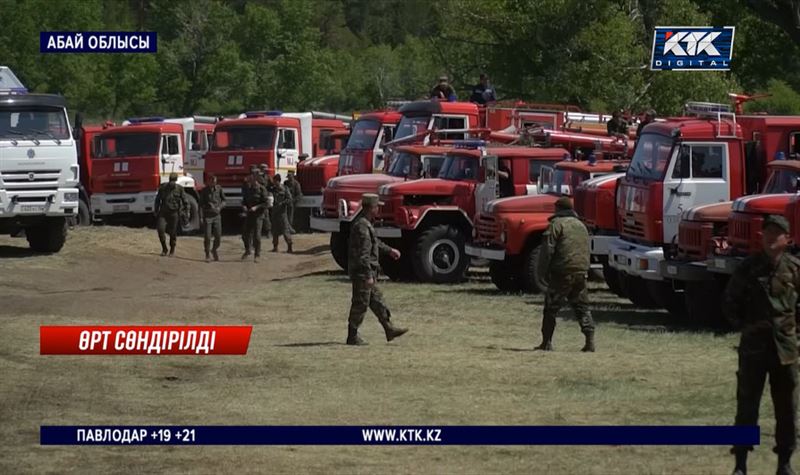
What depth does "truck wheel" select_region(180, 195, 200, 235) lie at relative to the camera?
4125 cm

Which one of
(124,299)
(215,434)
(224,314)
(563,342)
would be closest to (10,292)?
(124,299)

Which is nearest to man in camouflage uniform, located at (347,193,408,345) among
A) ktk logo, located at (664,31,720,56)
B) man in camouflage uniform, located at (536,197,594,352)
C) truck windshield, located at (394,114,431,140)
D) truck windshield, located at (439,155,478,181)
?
man in camouflage uniform, located at (536,197,594,352)

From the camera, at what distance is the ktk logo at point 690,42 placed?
23.3 meters

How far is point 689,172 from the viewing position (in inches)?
867

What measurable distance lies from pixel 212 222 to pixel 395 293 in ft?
29.0

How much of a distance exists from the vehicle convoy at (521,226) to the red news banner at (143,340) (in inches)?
223

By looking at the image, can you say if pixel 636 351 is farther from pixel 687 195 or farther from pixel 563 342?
pixel 687 195

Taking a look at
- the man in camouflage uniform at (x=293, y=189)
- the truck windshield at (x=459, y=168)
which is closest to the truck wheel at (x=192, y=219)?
the man in camouflage uniform at (x=293, y=189)

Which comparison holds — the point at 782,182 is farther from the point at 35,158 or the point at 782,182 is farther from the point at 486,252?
the point at 35,158

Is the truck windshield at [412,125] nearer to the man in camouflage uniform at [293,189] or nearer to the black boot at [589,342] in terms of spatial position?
the man in camouflage uniform at [293,189]

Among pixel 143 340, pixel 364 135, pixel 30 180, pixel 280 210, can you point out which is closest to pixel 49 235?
pixel 30 180

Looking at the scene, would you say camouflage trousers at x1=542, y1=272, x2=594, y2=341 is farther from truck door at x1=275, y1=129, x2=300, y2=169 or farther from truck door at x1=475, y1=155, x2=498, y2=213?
truck door at x1=275, y1=129, x2=300, y2=169

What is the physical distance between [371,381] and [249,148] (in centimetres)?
2594

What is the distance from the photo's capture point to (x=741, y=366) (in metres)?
11.1
